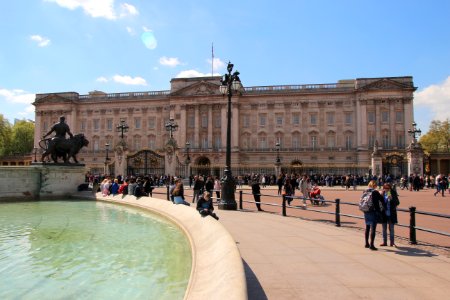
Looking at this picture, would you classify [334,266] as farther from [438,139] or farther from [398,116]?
[438,139]

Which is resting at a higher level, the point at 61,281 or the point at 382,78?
the point at 382,78

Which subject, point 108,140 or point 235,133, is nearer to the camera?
point 235,133

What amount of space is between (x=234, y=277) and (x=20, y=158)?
80124mm

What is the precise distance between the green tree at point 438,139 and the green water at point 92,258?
255ft

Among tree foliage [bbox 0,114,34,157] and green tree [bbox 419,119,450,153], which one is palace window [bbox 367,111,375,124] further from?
tree foliage [bbox 0,114,34,157]

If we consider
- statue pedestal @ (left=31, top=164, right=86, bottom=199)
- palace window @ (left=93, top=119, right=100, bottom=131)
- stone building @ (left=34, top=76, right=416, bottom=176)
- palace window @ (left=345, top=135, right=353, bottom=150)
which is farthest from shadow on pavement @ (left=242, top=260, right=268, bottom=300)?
palace window @ (left=93, top=119, right=100, bottom=131)

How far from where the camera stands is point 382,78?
62250 mm

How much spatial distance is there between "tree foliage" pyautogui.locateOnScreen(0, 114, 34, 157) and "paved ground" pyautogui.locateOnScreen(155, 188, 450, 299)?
88629mm

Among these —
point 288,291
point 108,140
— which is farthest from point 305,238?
point 108,140

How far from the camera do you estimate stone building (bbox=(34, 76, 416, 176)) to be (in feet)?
205

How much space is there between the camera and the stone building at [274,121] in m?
62.4

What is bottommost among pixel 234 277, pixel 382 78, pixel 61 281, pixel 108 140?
pixel 61 281

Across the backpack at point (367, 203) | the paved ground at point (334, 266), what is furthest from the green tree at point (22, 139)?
the backpack at point (367, 203)

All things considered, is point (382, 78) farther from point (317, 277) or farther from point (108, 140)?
point (317, 277)
